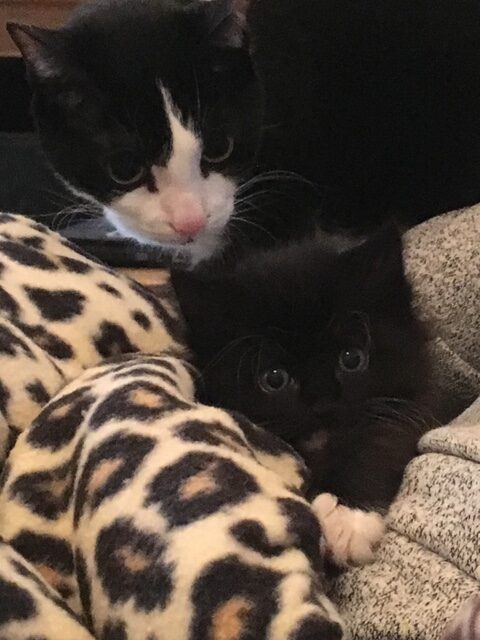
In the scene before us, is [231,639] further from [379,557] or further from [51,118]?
[51,118]

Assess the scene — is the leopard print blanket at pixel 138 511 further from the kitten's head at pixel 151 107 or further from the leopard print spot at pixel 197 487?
the kitten's head at pixel 151 107

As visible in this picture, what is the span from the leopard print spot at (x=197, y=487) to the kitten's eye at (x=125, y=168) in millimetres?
600

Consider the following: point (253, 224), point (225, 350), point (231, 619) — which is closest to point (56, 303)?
point (225, 350)

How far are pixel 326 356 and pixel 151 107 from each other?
449 millimetres

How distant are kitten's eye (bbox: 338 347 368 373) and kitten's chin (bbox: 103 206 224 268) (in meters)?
0.40

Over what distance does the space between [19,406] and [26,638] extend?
324 mm

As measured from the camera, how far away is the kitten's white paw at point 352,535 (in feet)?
2.55

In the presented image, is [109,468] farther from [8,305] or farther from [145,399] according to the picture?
[8,305]

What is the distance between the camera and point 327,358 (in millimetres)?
924

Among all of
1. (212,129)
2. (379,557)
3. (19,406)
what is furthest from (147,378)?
(212,129)

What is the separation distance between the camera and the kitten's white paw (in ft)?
2.55

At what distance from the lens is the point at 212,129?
4.09 ft

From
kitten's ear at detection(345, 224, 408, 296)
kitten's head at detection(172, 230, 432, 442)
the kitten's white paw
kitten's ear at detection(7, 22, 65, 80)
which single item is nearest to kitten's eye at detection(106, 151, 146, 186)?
kitten's ear at detection(7, 22, 65, 80)

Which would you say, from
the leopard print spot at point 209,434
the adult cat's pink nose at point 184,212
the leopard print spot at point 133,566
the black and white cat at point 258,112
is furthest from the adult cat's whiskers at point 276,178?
the leopard print spot at point 133,566
